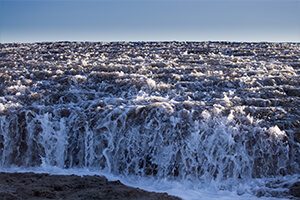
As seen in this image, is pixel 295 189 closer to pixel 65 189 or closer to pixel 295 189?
pixel 295 189

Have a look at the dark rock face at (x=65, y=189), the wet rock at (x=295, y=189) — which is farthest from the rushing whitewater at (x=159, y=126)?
the dark rock face at (x=65, y=189)

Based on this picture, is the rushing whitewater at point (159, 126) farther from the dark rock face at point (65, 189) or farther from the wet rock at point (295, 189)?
the dark rock face at point (65, 189)

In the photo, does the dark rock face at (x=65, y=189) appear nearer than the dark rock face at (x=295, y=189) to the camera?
Yes

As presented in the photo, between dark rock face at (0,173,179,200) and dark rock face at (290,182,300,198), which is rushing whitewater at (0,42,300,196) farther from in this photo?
dark rock face at (0,173,179,200)

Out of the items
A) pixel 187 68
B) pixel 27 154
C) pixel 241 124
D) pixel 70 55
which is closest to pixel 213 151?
pixel 241 124

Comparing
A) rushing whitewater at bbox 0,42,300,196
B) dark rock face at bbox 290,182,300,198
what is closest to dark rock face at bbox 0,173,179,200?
rushing whitewater at bbox 0,42,300,196

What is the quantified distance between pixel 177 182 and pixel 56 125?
4256 mm

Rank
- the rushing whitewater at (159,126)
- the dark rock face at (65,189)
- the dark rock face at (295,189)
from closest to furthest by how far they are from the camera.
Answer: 1. the dark rock face at (65,189)
2. the dark rock face at (295,189)
3. the rushing whitewater at (159,126)

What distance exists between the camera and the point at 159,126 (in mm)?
14977

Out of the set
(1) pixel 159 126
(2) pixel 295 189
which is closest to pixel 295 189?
(2) pixel 295 189

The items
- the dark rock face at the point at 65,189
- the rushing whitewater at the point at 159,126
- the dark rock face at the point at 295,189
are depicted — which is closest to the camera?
the dark rock face at the point at 65,189

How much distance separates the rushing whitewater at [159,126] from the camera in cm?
1410

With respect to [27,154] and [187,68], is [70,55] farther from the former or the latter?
[27,154]

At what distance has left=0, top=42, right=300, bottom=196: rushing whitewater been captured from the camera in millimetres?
14102
